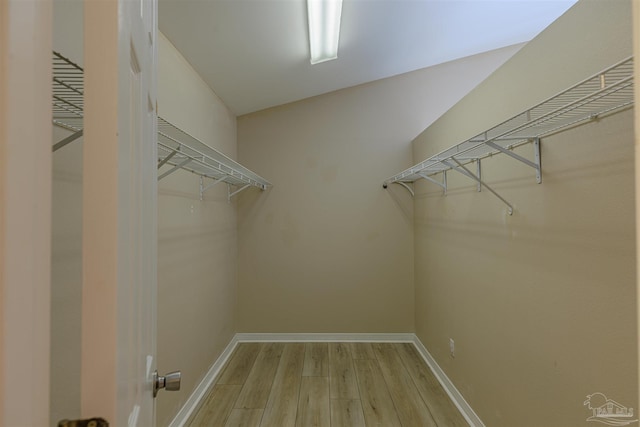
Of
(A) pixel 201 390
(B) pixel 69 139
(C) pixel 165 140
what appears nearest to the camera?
(B) pixel 69 139

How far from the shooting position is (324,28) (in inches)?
84.6

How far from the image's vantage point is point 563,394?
1308 millimetres

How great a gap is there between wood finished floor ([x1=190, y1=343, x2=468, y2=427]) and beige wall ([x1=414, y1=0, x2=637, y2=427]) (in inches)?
14.5

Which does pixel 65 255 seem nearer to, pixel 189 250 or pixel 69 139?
pixel 69 139

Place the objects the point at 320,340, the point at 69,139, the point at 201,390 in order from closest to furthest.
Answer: the point at 69,139 → the point at 201,390 → the point at 320,340

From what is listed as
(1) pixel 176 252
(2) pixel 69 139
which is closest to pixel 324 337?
(1) pixel 176 252

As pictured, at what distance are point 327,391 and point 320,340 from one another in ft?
3.41

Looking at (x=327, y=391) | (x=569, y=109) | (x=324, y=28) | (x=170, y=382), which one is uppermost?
(x=324, y=28)

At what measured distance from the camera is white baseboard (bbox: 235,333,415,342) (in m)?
3.53

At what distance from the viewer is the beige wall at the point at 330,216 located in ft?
11.6

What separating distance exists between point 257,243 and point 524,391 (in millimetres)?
2657

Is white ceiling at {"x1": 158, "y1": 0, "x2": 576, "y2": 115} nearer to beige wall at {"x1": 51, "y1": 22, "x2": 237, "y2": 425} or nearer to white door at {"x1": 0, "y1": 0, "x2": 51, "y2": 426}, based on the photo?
beige wall at {"x1": 51, "y1": 22, "x2": 237, "y2": 425}

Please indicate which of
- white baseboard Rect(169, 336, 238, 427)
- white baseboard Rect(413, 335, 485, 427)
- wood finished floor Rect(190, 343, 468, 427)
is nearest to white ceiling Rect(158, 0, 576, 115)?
white baseboard Rect(169, 336, 238, 427)

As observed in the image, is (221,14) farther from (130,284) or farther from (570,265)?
(570,265)
